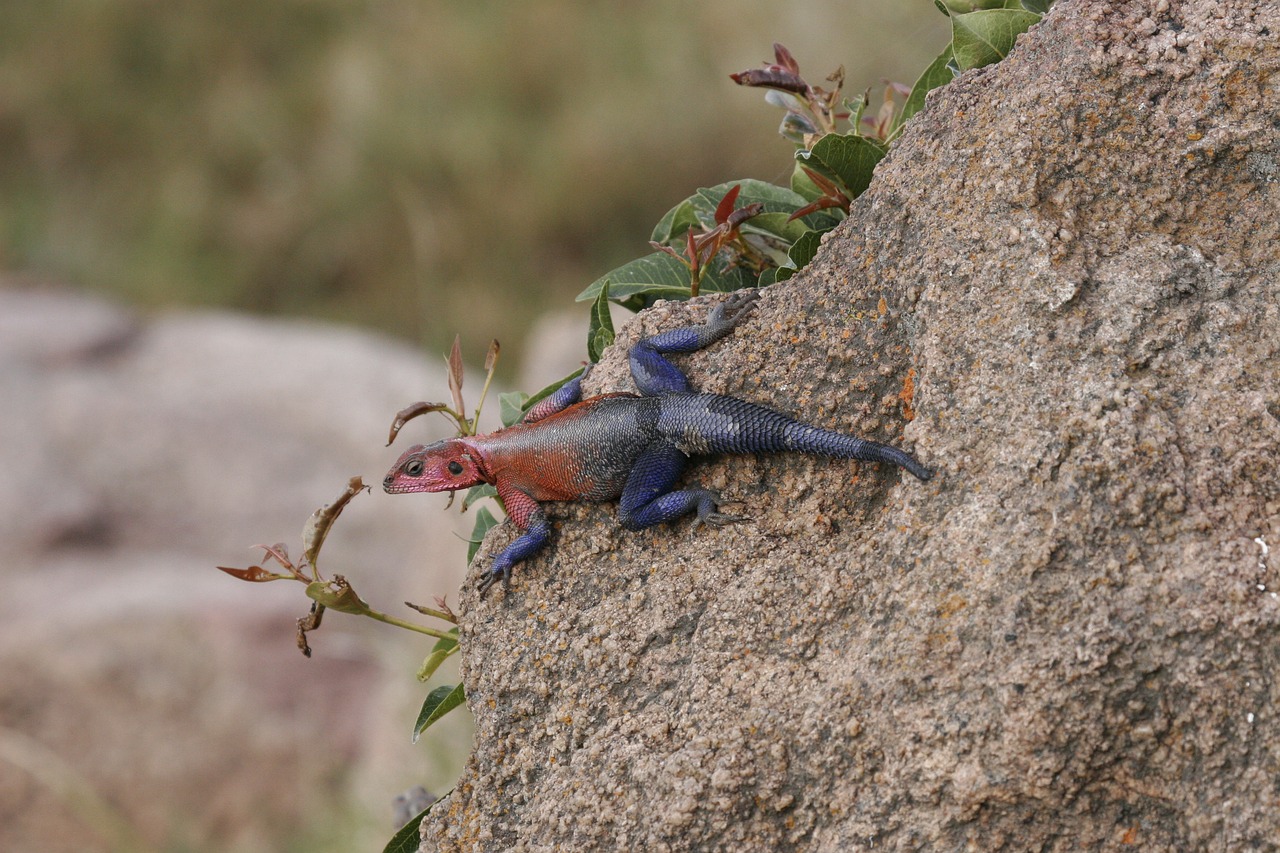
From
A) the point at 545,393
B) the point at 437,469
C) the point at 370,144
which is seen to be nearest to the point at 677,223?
the point at 545,393

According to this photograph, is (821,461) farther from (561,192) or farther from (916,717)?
(561,192)

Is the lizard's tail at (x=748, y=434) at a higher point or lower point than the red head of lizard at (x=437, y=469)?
lower

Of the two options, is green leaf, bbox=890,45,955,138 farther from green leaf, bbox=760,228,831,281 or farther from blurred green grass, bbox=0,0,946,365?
blurred green grass, bbox=0,0,946,365

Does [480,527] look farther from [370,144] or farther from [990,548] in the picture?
[370,144]

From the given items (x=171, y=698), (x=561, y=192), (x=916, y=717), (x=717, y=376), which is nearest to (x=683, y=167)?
(x=561, y=192)

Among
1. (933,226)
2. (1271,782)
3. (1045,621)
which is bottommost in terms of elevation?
(1271,782)

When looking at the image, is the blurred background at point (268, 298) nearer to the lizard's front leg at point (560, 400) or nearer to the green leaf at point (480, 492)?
the lizard's front leg at point (560, 400)

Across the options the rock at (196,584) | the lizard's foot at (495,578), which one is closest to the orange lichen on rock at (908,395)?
the lizard's foot at (495,578)
